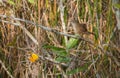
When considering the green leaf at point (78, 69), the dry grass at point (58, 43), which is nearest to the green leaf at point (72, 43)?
the dry grass at point (58, 43)

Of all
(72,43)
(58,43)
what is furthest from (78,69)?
(58,43)

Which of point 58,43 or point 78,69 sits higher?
point 58,43

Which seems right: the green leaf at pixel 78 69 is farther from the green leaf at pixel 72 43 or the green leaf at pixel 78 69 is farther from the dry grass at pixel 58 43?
the green leaf at pixel 72 43

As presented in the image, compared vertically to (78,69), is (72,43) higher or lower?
higher

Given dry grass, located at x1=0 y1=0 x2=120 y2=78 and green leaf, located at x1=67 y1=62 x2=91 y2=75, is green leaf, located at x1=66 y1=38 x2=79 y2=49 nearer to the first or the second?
dry grass, located at x1=0 y1=0 x2=120 y2=78

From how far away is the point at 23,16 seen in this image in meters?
2.43

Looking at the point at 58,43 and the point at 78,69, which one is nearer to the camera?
the point at 78,69

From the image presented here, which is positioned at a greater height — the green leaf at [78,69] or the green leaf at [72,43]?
the green leaf at [72,43]

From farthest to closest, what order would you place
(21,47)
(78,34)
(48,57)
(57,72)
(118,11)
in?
1. (21,47)
2. (57,72)
3. (48,57)
4. (78,34)
5. (118,11)

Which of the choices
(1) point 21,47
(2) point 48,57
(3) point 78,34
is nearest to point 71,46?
(3) point 78,34

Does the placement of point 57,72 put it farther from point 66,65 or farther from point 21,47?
point 21,47

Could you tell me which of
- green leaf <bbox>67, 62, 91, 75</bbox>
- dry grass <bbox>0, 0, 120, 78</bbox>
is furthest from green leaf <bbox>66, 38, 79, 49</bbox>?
green leaf <bbox>67, 62, 91, 75</bbox>

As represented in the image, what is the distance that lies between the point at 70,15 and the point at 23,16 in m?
0.40

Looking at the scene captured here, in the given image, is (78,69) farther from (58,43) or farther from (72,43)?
(58,43)
